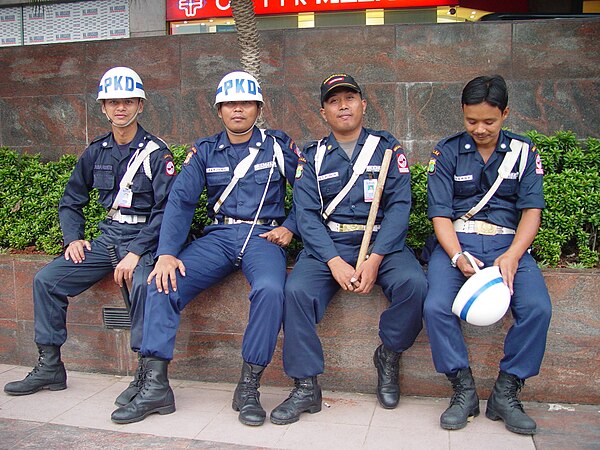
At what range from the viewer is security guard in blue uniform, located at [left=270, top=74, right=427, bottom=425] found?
3844 mm

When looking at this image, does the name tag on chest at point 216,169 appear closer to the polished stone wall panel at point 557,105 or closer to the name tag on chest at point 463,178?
the name tag on chest at point 463,178

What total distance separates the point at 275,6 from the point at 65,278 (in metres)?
7.27

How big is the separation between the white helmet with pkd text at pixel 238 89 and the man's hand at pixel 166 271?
107 cm

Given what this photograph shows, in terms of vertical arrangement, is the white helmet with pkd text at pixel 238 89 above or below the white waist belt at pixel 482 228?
above

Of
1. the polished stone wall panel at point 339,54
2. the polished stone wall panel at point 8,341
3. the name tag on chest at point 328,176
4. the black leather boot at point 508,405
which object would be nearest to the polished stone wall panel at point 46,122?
the polished stone wall panel at point 339,54

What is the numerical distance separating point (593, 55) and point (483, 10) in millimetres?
3447

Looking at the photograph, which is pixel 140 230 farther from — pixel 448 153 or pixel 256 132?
pixel 448 153

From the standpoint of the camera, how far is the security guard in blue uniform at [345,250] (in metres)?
3.84

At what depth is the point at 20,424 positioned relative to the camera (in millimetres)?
3844

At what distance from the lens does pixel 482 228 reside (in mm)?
3967

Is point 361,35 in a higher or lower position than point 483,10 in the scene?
lower

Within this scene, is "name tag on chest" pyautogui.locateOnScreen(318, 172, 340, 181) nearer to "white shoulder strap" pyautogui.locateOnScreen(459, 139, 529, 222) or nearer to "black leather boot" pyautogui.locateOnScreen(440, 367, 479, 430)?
"white shoulder strap" pyautogui.locateOnScreen(459, 139, 529, 222)

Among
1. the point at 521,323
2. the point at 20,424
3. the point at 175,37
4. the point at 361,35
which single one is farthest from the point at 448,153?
the point at 175,37

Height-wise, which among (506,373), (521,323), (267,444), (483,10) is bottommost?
(267,444)
